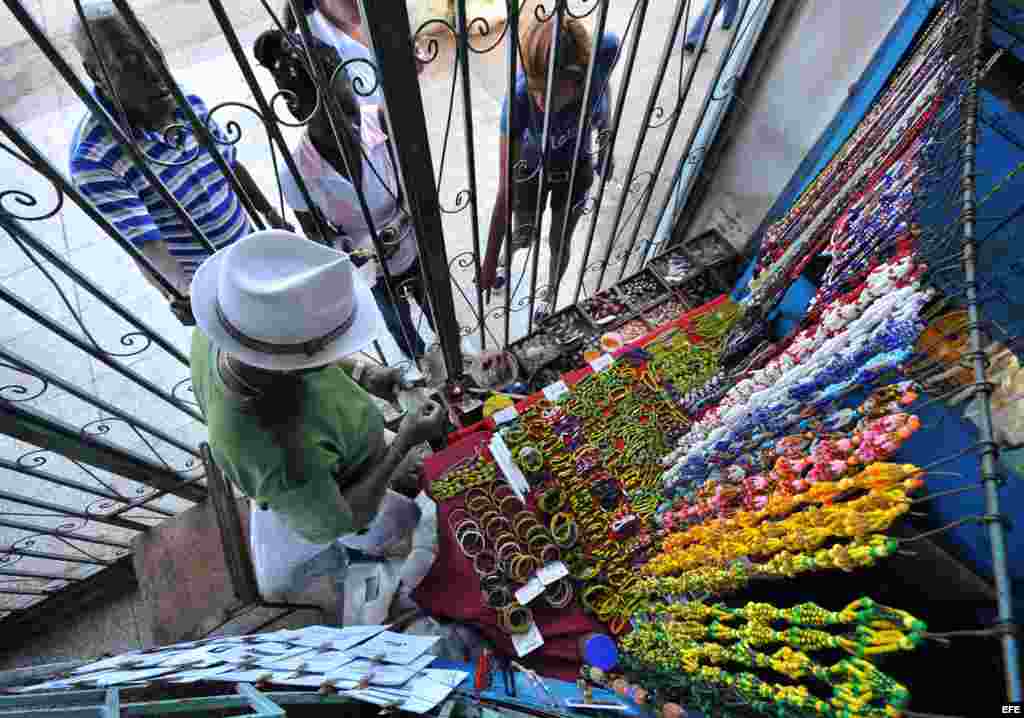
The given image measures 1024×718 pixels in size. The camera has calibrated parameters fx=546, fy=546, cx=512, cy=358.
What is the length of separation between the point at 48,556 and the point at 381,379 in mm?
2123

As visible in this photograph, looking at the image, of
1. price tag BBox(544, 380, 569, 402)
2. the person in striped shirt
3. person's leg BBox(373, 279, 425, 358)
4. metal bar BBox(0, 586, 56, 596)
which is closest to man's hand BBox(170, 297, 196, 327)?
the person in striped shirt

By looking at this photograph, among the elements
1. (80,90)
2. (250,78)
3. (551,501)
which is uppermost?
(80,90)

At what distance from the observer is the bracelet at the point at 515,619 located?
2.17 metres

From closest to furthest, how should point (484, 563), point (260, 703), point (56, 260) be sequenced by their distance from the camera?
point (260, 703) < point (56, 260) < point (484, 563)

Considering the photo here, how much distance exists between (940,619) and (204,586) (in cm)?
336

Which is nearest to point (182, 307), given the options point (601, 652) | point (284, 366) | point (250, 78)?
point (284, 366)

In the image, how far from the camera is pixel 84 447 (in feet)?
8.04

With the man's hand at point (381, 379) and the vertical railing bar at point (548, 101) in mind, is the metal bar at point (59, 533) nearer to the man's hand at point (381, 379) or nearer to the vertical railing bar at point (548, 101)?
the man's hand at point (381, 379)

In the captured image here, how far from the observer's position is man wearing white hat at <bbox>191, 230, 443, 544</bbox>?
150 centimetres

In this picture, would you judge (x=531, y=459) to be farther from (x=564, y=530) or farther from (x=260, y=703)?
(x=260, y=703)

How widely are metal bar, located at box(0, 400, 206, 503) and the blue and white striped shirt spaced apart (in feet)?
2.63

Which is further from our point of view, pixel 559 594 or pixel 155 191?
pixel 559 594

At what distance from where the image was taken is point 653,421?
259 centimetres

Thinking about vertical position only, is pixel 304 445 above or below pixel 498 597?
above
